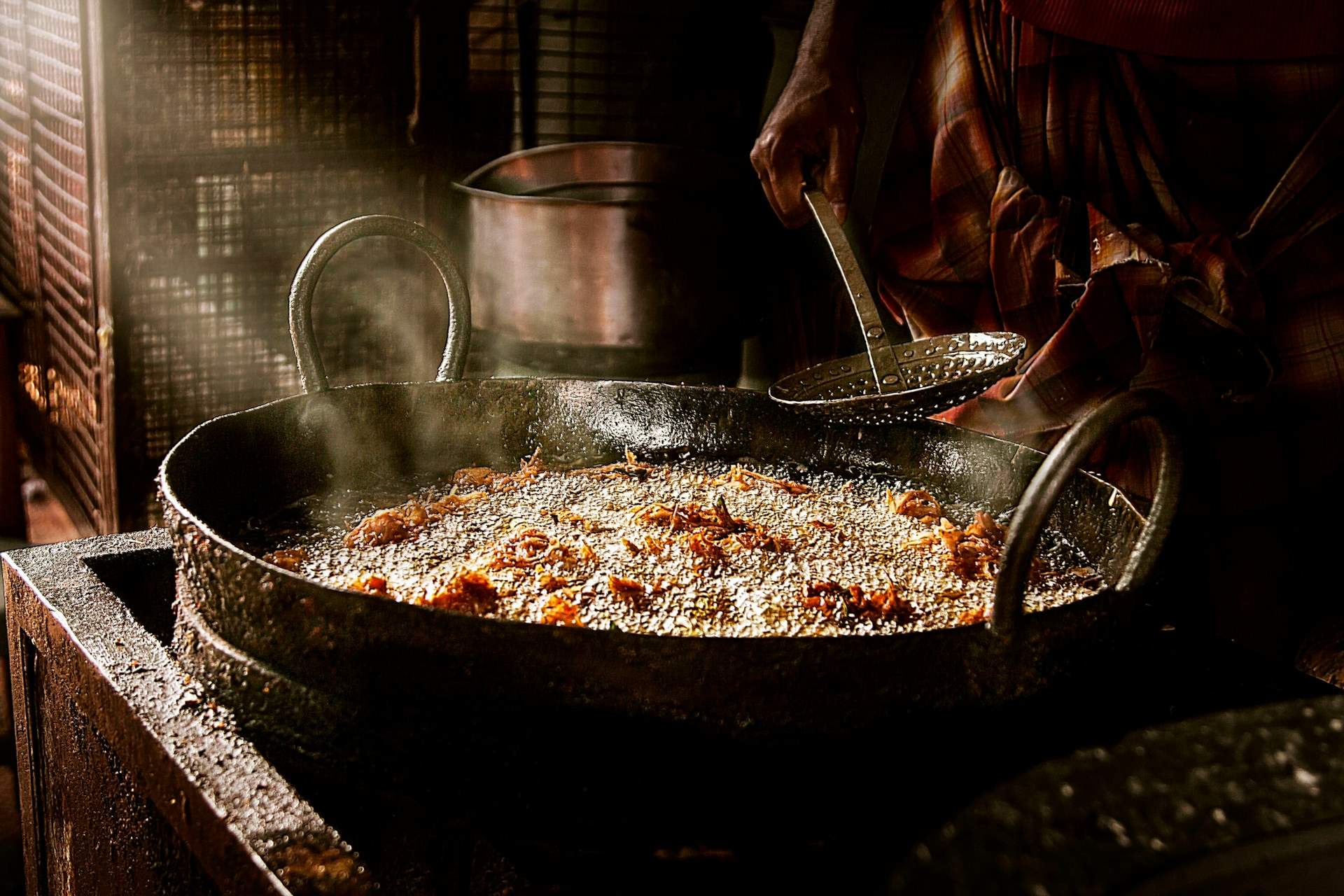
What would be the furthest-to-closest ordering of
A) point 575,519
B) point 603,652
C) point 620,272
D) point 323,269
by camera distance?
point 620,272 < point 323,269 < point 575,519 < point 603,652

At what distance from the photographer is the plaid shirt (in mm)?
1926

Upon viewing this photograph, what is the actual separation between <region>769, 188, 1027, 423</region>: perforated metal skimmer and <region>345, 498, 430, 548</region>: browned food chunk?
0.64 metres

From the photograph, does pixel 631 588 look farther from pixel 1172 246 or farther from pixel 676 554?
pixel 1172 246

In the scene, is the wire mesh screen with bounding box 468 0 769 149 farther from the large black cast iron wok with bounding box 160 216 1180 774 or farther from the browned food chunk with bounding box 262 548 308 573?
the browned food chunk with bounding box 262 548 308 573

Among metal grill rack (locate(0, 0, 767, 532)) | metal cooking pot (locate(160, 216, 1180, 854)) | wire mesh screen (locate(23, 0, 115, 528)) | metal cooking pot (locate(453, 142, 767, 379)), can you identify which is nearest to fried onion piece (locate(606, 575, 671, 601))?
metal cooking pot (locate(160, 216, 1180, 854))

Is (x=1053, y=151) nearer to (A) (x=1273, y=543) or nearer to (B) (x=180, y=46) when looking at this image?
(A) (x=1273, y=543)

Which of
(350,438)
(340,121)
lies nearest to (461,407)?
(350,438)

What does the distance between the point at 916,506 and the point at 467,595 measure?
2.69 feet

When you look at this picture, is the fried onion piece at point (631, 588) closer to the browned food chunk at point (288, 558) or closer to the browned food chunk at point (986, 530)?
the browned food chunk at point (288, 558)

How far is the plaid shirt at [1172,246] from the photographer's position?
1.93 m

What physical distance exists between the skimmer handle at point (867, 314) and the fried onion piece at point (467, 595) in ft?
2.44

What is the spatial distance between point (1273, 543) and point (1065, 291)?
2.34 ft

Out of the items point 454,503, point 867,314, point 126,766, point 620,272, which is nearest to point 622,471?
point 454,503

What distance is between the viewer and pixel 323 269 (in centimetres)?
187
